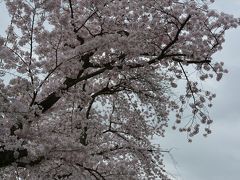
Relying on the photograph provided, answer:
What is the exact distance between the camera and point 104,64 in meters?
12.3

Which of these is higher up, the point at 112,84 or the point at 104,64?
the point at 112,84

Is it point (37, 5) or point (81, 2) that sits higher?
point (81, 2)

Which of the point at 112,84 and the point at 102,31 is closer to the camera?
the point at 102,31

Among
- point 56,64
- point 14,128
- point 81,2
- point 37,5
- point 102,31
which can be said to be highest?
point 81,2

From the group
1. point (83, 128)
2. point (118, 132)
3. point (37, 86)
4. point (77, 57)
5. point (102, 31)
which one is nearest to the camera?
point (37, 86)

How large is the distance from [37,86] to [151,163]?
7077 mm

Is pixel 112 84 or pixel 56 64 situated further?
pixel 112 84

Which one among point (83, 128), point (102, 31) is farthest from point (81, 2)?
point (83, 128)

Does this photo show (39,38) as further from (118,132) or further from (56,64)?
(118,132)

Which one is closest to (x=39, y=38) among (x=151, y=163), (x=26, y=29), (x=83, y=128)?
(x=26, y=29)

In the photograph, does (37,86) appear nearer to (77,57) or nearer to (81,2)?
(77,57)

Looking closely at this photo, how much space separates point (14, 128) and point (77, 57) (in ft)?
7.01

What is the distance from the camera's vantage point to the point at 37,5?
10453 mm

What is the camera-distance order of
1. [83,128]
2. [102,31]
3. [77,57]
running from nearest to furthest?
[77,57] → [102,31] → [83,128]
